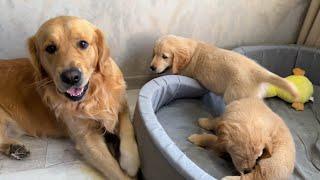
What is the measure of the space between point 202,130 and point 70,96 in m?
0.68

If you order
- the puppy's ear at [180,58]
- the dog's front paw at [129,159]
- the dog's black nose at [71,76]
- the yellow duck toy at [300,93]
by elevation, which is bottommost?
the dog's front paw at [129,159]

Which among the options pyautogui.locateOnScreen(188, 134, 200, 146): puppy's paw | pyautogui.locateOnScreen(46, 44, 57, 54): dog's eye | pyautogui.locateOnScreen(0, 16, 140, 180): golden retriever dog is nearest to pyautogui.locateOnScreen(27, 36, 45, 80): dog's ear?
pyautogui.locateOnScreen(0, 16, 140, 180): golden retriever dog

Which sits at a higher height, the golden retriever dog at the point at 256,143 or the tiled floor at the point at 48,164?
the golden retriever dog at the point at 256,143

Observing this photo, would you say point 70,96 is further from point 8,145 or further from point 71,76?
point 8,145

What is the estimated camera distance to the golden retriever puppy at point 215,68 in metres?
1.61

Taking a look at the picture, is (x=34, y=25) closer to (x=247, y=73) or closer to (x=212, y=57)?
(x=212, y=57)

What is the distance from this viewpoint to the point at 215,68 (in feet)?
5.72

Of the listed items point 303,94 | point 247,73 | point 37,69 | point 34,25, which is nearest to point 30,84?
point 37,69

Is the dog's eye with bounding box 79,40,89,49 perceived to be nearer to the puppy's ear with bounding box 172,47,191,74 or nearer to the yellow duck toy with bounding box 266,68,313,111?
the puppy's ear with bounding box 172,47,191,74

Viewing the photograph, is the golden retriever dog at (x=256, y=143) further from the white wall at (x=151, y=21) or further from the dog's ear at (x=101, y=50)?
the white wall at (x=151, y=21)

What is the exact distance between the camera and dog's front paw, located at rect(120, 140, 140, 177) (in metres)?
1.49

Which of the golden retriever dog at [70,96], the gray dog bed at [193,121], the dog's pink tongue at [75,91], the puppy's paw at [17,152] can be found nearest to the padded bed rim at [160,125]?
the gray dog bed at [193,121]

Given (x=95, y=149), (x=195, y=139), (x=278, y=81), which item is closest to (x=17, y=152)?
(x=95, y=149)

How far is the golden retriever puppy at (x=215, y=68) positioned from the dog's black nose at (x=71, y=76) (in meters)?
0.62
